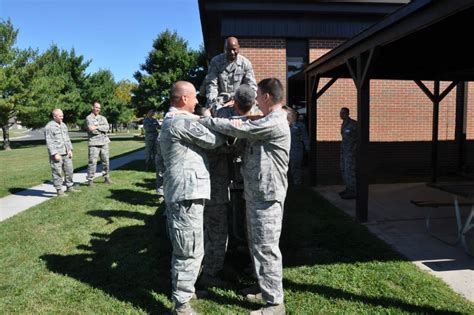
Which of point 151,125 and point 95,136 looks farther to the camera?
point 151,125

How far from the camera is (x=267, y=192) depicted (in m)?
2.99

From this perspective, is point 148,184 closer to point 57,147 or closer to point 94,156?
point 94,156

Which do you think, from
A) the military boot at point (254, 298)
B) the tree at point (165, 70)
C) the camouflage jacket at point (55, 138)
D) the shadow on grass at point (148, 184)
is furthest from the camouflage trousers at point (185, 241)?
the tree at point (165, 70)

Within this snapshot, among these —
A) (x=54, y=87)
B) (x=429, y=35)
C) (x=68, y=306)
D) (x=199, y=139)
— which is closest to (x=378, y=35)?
(x=429, y=35)

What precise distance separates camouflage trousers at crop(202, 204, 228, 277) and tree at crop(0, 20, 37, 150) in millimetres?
25486


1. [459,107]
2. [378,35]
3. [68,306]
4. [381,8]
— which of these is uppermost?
[381,8]

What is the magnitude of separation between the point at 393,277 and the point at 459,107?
824 cm

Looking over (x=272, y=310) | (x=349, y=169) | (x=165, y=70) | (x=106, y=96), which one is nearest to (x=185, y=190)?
(x=272, y=310)

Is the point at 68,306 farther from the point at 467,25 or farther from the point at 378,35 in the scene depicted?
the point at 467,25

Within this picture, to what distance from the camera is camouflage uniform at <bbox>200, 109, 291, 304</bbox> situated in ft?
9.78

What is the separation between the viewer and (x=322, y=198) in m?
7.95

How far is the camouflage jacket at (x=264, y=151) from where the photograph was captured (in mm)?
2920

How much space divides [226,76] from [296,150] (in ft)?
15.2

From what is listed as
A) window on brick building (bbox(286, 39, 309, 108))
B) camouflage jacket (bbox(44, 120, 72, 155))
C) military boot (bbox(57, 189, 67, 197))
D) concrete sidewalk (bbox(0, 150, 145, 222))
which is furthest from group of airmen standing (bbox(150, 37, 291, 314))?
window on brick building (bbox(286, 39, 309, 108))
